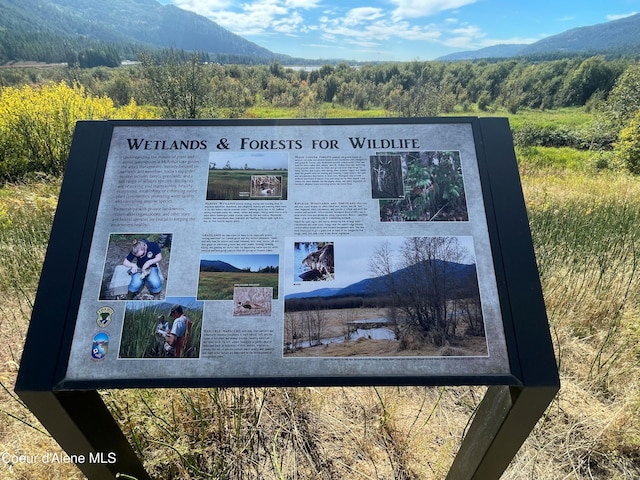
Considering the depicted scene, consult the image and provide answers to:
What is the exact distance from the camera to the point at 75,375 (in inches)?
47.9

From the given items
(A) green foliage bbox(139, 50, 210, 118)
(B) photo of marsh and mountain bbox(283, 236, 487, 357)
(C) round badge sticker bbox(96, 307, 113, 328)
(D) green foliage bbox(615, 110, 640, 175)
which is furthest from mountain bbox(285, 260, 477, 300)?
(D) green foliage bbox(615, 110, 640, 175)

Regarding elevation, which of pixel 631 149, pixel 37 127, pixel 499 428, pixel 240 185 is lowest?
pixel 499 428

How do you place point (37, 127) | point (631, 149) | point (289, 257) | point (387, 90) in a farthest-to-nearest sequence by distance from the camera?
point (387, 90) < point (631, 149) < point (37, 127) < point (289, 257)

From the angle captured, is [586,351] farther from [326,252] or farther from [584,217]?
[584,217]

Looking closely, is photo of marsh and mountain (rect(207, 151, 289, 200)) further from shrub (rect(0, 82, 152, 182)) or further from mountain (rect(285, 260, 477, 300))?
shrub (rect(0, 82, 152, 182))

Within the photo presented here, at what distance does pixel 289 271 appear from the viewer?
1320 millimetres

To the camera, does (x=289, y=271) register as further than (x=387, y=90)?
No

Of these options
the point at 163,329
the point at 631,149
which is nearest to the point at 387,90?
the point at 631,149

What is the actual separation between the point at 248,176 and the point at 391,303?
2.38ft

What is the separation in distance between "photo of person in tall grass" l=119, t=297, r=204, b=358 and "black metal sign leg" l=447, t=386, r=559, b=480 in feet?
3.55

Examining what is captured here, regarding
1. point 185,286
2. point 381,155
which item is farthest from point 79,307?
point 381,155

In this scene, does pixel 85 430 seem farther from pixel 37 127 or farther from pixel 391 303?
pixel 37 127

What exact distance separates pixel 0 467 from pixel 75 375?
1.42 metres

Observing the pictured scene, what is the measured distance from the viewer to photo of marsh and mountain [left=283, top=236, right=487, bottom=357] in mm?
1258
